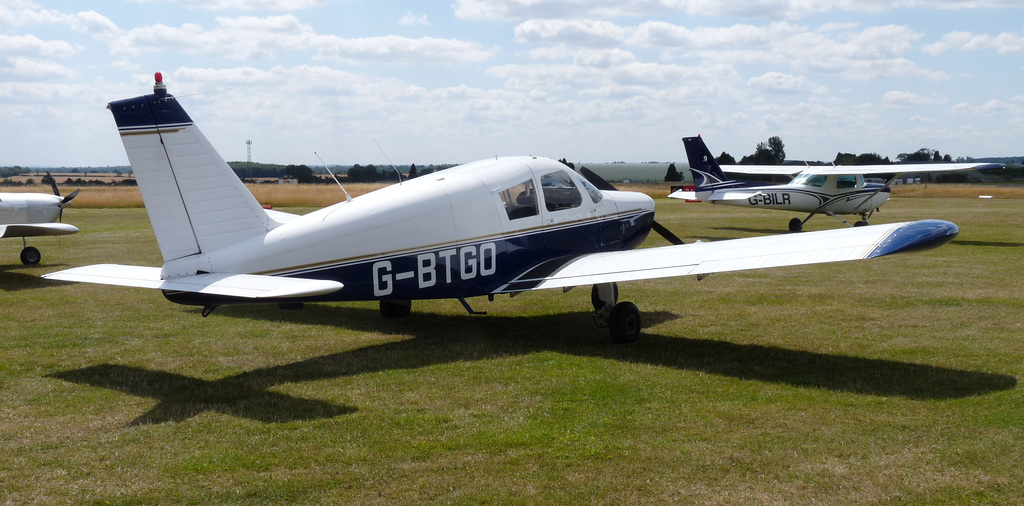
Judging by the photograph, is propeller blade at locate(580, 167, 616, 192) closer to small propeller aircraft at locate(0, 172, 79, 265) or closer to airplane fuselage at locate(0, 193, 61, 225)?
small propeller aircraft at locate(0, 172, 79, 265)

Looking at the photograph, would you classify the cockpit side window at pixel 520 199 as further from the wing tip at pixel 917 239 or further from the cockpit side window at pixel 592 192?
the wing tip at pixel 917 239

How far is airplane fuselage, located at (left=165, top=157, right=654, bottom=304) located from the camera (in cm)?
753

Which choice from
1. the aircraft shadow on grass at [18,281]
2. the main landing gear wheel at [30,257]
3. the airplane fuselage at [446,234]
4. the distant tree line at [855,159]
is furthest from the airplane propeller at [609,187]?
the distant tree line at [855,159]

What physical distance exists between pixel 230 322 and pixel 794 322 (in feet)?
22.5

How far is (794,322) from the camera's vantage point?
9867 mm

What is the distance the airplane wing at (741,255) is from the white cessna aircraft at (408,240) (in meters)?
0.02

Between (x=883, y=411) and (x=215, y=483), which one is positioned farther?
(x=883, y=411)

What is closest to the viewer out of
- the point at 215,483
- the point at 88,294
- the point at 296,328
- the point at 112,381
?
the point at 215,483

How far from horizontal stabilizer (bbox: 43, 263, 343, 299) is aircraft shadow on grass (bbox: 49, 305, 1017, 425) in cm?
87

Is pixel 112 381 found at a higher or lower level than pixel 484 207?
lower

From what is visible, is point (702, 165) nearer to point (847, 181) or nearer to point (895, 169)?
point (847, 181)

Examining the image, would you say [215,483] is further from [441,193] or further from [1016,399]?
[1016,399]

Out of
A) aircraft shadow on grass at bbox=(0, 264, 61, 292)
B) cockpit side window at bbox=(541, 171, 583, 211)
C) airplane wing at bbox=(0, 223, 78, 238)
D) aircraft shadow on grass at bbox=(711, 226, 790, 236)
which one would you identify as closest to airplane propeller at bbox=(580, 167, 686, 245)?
cockpit side window at bbox=(541, 171, 583, 211)

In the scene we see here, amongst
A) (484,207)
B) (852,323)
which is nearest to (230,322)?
(484,207)
